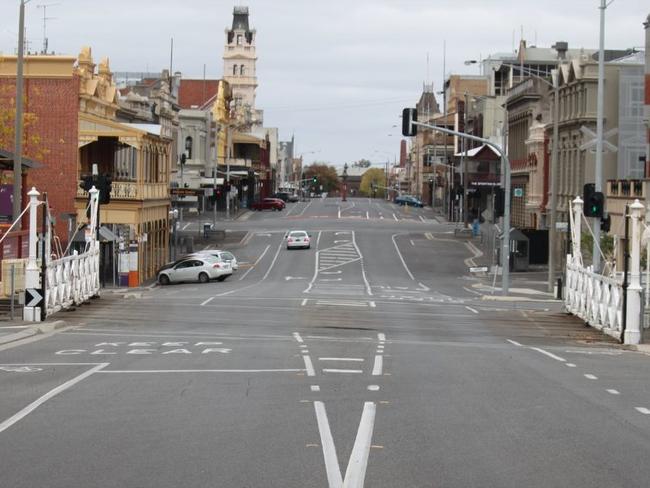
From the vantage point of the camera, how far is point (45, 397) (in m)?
14.2

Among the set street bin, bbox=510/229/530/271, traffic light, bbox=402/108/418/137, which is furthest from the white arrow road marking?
street bin, bbox=510/229/530/271

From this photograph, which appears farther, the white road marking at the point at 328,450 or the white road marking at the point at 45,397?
the white road marking at the point at 45,397

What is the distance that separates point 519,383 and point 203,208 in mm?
94337

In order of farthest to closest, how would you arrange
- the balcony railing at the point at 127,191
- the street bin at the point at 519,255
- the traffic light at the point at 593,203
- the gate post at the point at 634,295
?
the street bin at the point at 519,255, the balcony railing at the point at 127,191, the traffic light at the point at 593,203, the gate post at the point at 634,295

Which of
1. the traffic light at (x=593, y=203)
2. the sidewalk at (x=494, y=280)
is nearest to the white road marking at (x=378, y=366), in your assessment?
the traffic light at (x=593, y=203)

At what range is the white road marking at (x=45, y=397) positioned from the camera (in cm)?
1234

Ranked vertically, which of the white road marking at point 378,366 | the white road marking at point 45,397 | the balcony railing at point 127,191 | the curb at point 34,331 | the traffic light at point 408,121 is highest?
the traffic light at point 408,121

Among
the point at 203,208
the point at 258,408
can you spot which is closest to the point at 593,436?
the point at 258,408

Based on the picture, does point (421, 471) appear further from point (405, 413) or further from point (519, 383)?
point (519, 383)

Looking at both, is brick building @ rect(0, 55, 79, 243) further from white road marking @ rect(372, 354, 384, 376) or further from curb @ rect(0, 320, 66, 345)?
white road marking @ rect(372, 354, 384, 376)

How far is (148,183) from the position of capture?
197ft

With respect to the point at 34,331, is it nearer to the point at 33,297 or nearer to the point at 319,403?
the point at 33,297

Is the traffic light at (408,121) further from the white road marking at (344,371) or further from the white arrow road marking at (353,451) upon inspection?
the white arrow road marking at (353,451)

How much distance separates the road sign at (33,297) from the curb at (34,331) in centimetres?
62
